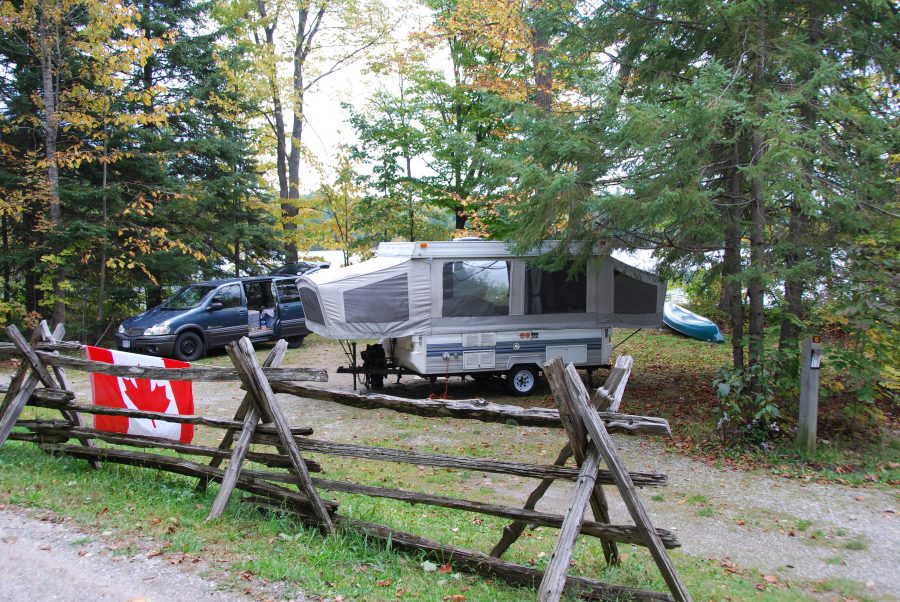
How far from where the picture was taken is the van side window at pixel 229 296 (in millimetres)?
17031

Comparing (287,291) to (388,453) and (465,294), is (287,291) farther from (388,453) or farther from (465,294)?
(388,453)

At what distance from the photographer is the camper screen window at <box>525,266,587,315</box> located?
40.3 ft

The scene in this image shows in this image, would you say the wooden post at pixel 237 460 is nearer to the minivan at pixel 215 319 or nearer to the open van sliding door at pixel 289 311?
the minivan at pixel 215 319

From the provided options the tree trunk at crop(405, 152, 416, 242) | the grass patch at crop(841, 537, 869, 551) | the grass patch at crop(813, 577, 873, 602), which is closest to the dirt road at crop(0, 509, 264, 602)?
the grass patch at crop(813, 577, 873, 602)

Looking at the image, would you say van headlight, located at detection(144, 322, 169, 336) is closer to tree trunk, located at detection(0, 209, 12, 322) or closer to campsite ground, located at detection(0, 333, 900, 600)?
tree trunk, located at detection(0, 209, 12, 322)

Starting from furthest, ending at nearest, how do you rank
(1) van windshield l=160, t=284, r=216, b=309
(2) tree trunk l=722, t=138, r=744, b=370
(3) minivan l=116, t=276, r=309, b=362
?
(1) van windshield l=160, t=284, r=216, b=309, (3) minivan l=116, t=276, r=309, b=362, (2) tree trunk l=722, t=138, r=744, b=370

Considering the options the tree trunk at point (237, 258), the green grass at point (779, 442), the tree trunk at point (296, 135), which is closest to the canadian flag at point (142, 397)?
the green grass at point (779, 442)

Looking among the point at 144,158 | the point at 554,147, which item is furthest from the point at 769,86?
the point at 144,158

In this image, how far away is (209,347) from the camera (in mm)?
16562

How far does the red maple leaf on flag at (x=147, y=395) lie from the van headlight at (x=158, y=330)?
9607 millimetres

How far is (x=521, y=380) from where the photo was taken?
12391mm

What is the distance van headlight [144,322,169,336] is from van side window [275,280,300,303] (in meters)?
3.23

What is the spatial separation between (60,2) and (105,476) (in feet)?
39.9

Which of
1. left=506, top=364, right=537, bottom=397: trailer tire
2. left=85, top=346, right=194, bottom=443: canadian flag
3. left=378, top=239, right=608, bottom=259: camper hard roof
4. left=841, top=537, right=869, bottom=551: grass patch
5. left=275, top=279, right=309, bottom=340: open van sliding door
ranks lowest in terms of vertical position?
left=841, top=537, right=869, bottom=551: grass patch
